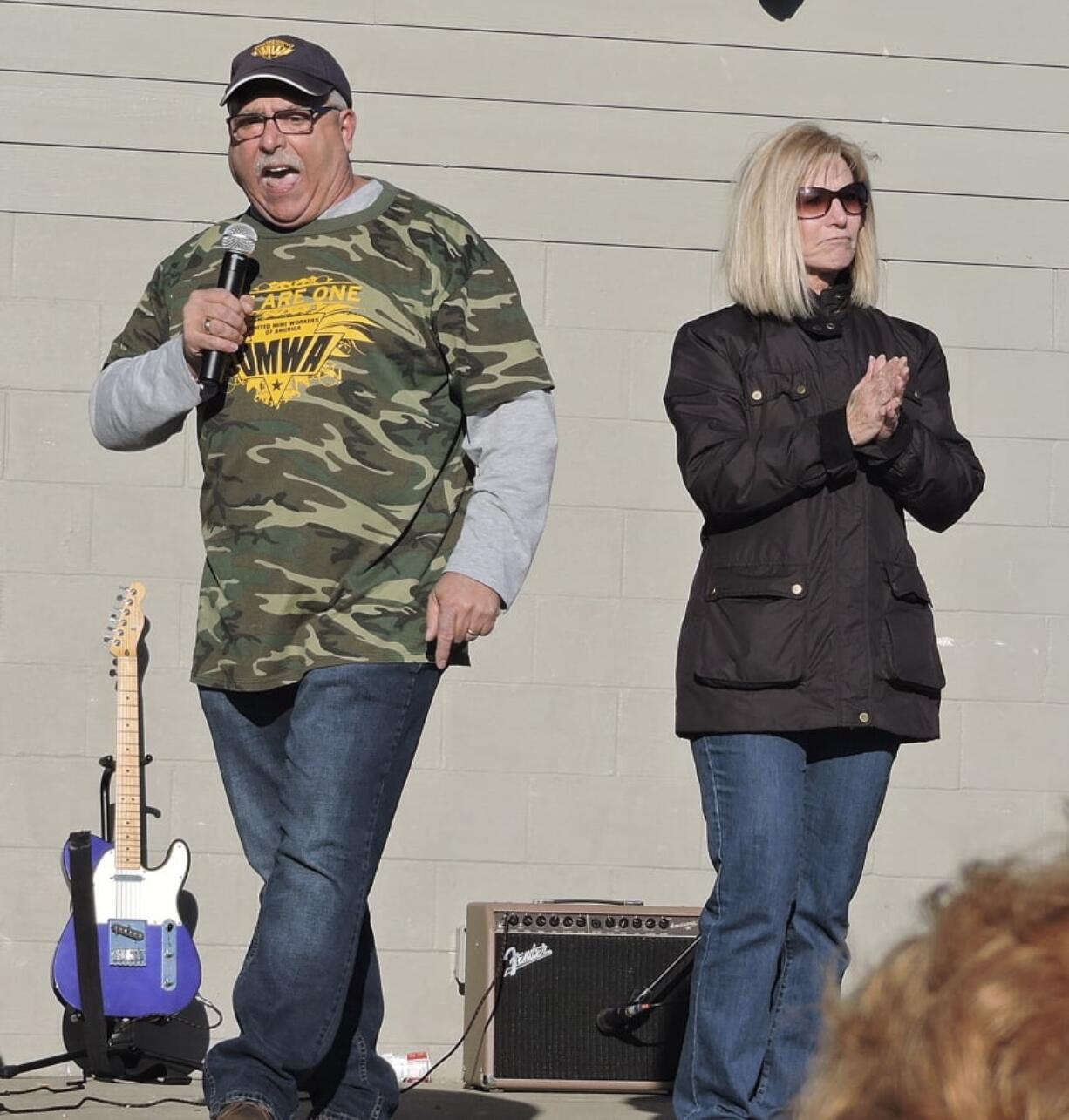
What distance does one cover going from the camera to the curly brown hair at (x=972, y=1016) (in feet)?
2.39

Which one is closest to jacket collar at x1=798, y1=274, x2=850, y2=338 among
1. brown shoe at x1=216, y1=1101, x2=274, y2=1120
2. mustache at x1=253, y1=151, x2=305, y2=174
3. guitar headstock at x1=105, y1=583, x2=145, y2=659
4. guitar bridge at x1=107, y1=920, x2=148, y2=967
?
mustache at x1=253, y1=151, x2=305, y2=174

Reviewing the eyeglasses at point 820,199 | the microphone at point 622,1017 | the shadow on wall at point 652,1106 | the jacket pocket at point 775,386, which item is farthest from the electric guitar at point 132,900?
the eyeglasses at point 820,199

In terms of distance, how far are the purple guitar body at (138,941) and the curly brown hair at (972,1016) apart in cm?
477

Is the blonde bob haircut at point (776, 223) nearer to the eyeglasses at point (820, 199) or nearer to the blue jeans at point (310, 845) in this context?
the eyeglasses at point (820, 199)

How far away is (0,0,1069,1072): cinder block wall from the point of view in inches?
217

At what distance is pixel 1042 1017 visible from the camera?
73 cm

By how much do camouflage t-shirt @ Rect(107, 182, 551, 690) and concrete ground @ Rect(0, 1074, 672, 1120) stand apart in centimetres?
172

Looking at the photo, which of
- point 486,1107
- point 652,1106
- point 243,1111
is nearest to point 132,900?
point 486,1107

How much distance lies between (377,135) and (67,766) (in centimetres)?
199

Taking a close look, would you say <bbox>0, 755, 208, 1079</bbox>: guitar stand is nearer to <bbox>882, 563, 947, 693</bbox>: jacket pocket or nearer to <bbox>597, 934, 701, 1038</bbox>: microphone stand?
<bbox>597, 934, 701, 1038</bbox>: microphone stand

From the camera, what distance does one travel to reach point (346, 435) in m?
3.35

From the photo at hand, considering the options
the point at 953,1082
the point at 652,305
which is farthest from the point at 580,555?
the point at 953,1082

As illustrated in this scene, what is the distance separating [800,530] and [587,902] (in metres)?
2.08

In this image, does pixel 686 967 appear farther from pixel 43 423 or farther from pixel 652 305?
pixel 43 423
